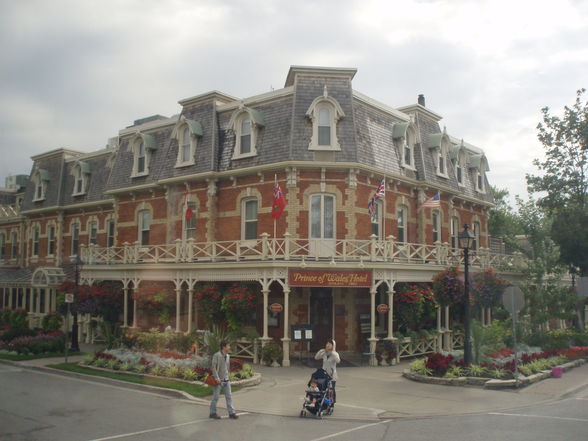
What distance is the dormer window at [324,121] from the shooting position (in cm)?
2239

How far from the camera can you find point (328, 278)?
20219 millimetres

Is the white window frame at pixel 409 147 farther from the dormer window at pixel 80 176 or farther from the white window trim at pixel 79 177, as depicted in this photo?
the white window trim at pixel 79 177

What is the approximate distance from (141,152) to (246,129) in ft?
24.2

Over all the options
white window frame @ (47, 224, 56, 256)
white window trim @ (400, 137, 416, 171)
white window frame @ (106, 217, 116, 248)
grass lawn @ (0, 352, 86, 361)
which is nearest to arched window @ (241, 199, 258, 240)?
white window trim @ (400, 137, 416, 171)

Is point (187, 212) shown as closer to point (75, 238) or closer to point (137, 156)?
point (137, 156)

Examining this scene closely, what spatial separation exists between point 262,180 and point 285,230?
8.08 ft

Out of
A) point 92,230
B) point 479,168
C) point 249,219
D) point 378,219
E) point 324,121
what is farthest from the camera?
point 92,230

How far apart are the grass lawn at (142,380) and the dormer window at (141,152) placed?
38.7 feet

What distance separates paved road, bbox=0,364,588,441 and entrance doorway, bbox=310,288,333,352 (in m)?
8.36

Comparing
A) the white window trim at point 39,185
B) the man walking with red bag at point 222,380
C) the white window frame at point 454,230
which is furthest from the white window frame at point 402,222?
the white window trim at point 39,185

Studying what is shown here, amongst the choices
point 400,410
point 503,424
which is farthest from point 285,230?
point 503,424

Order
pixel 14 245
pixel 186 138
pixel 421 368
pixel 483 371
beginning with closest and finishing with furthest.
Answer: pixel 483 371 < pixel 421 368 < pixel 186 138 < pixel 14 245

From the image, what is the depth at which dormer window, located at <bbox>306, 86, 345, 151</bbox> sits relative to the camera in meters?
22.4

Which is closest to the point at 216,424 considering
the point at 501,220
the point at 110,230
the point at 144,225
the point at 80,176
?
the point at 144,225
